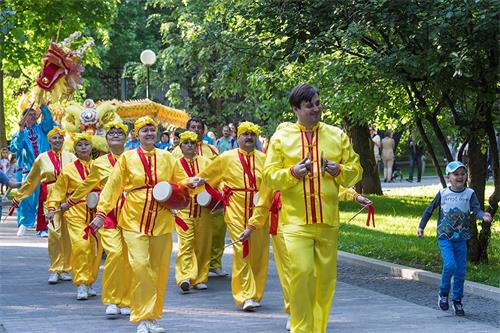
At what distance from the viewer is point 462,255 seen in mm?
10734

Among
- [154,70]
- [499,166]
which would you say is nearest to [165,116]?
[499,166]

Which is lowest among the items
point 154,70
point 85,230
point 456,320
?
point 456,320

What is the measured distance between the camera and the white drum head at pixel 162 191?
977cm

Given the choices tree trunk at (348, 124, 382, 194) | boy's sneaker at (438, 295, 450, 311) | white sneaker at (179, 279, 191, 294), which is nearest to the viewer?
boy's sneaker at (438, 295, 450, 311)

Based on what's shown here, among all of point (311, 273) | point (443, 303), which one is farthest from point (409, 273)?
point (311, 273)

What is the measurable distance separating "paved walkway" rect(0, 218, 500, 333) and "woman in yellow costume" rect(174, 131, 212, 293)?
0.79 feet

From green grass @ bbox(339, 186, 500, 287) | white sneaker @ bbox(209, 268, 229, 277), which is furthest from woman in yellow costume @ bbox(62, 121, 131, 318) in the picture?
green grass @ bbox(339, 186, 500, 287)

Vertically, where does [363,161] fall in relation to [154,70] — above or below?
below

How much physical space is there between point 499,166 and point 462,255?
2979 mm

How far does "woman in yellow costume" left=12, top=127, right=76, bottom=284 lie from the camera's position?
13250 mm

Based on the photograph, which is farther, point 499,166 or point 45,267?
point 45,267

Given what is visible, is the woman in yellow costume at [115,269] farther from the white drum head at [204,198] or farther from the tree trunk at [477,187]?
the tree trunk at [477,187]

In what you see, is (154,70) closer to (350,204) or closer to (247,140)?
(350,204)

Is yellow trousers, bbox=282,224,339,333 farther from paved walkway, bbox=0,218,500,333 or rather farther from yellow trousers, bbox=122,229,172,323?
yellow trousers, bbox=122,229,172,323
